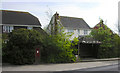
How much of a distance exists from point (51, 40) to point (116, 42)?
11741 millimetres

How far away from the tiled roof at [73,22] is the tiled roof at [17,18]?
351 inches

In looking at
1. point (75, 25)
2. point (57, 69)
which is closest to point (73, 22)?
point (75, 25)

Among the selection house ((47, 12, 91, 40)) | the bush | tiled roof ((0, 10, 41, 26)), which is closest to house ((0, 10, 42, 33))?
tiled roof ((0, 10, 41, 26))

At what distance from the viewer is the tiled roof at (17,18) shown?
23172 millimetres

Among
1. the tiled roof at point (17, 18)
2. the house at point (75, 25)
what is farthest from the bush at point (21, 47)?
the house at point (75, 25)

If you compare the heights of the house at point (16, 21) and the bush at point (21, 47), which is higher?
the house at point (16, 21)

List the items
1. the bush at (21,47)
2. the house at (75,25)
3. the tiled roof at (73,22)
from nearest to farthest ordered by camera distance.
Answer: the bush at (21,47) < the house at (75,25) < the tiled roof at (73,22)

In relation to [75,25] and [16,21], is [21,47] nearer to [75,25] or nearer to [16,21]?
[16,21]

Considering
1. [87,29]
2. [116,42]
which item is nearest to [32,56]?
[116,42]

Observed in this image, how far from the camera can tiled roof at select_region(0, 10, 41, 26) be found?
23172 mm

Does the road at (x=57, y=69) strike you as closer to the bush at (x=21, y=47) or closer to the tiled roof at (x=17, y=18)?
the bush at (x=21, y=47)

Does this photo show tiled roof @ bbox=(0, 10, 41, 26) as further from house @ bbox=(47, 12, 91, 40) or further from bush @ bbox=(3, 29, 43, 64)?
bush @ bbox=(3, 29, 43, 64)

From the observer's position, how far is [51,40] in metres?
14.8

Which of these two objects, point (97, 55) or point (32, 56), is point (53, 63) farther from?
point (97, 55)
